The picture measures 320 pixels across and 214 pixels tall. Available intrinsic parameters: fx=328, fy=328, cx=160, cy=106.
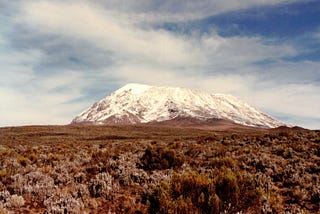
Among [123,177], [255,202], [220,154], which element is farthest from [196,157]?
[255,202]

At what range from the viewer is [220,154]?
733 inches

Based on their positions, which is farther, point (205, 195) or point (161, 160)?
point (161, 160)

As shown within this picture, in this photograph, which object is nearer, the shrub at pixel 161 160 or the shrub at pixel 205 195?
the shrub at pixel 205 195

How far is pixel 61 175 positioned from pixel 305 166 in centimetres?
999

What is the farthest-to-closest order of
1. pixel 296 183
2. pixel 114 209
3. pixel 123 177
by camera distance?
pixel 123 177 < pixel 296 183 < pixel 114 209

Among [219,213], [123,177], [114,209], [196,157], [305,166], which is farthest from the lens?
[196,157]

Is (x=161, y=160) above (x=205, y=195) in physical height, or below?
above

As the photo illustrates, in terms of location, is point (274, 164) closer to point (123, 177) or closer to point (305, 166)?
point (305, 166)

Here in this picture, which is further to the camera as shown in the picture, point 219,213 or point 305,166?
point 305,166

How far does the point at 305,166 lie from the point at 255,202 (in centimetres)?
664

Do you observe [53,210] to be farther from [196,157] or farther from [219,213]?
[196,157]

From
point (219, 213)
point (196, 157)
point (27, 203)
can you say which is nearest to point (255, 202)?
point (219, 213)

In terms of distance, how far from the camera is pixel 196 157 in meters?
17.8

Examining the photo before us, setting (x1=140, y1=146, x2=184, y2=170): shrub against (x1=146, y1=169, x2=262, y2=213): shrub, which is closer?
(x1=146, y1=169, x2=262, y2=213): shrub
